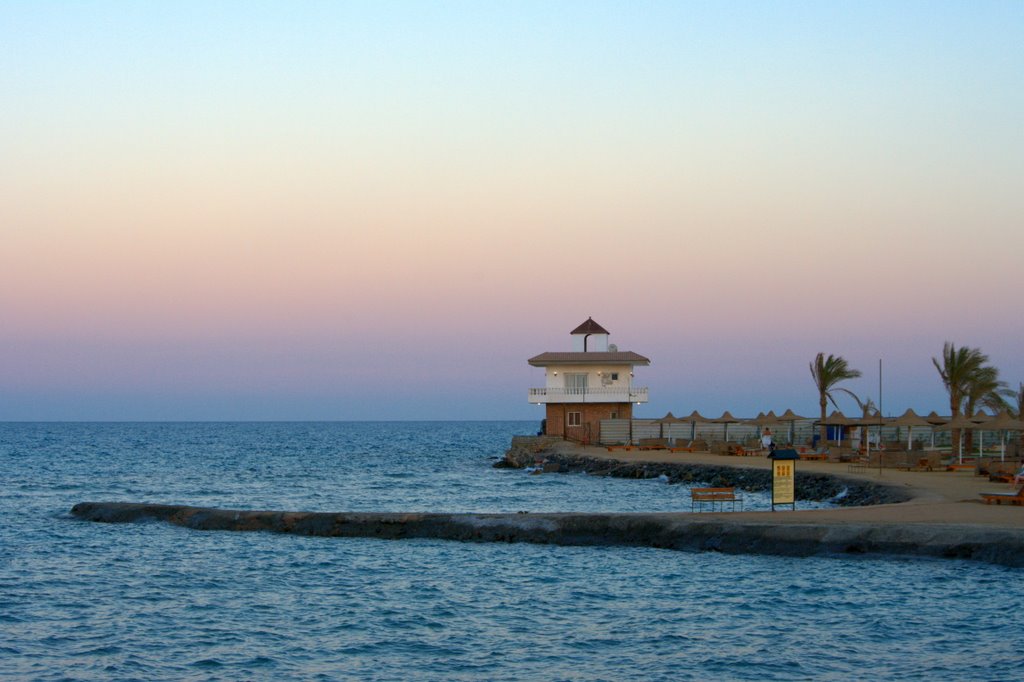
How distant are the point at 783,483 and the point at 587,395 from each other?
41022mm

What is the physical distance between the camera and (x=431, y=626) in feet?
61.3

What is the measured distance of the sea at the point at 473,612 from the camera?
1591 centimetres

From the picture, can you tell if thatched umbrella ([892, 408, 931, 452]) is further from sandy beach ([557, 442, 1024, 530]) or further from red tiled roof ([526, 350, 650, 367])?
red tiled roof ([526, 350, 650, 367])

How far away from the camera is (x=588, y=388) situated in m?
70.1

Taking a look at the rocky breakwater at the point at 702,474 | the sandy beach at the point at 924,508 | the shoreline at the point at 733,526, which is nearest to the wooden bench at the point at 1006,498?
the sandy beach at the point at 924,508

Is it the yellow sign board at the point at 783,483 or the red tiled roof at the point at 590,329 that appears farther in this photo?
the red tiled roof at the point at 590,329

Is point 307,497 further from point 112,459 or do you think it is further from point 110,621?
point 112,459

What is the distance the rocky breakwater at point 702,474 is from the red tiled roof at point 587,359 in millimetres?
5237

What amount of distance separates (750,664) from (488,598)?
6283mm

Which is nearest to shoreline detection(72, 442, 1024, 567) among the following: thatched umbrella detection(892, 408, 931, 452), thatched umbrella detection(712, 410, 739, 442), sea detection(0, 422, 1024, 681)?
sea detection(0, 422, 1024, 681)

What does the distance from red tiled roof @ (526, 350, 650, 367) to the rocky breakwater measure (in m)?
5.24

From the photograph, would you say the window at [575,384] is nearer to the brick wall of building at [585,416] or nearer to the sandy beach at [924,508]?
the brick wall of building at [585,416]

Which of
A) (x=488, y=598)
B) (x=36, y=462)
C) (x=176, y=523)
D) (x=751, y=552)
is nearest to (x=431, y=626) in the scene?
(x=488, y=598)

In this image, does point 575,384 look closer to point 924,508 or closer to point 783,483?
point 783,483
